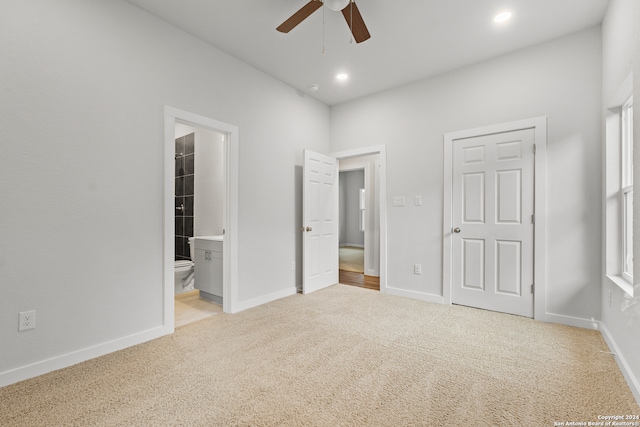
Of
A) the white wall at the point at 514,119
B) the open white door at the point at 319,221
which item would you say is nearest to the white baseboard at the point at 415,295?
the white wall at the point at 514,119

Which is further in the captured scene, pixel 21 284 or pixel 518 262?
pixel 518 262

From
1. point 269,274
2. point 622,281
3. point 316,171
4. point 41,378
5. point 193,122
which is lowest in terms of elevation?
point 41,378

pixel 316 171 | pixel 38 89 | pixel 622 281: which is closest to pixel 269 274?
pixel 316 171

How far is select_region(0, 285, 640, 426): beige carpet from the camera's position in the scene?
1.64m

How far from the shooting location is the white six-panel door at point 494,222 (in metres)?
3.16

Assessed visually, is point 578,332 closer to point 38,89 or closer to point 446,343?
point 446,343

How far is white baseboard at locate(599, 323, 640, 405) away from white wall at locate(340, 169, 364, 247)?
7.92 metres

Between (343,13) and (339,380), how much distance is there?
2.67 m

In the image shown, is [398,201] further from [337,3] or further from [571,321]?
[337,3]

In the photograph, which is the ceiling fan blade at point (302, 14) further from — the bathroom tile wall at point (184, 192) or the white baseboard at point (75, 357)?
the bathroom tile wall at point (184, 192)

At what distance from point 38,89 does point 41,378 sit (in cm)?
199

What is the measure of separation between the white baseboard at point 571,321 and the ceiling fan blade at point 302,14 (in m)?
3.57

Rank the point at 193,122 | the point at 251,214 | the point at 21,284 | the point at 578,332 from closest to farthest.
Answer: the point at 21,284 < the point at 578,332 < the point at 193,122 < the point at 251,214

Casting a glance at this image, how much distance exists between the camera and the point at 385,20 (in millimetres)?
2715
